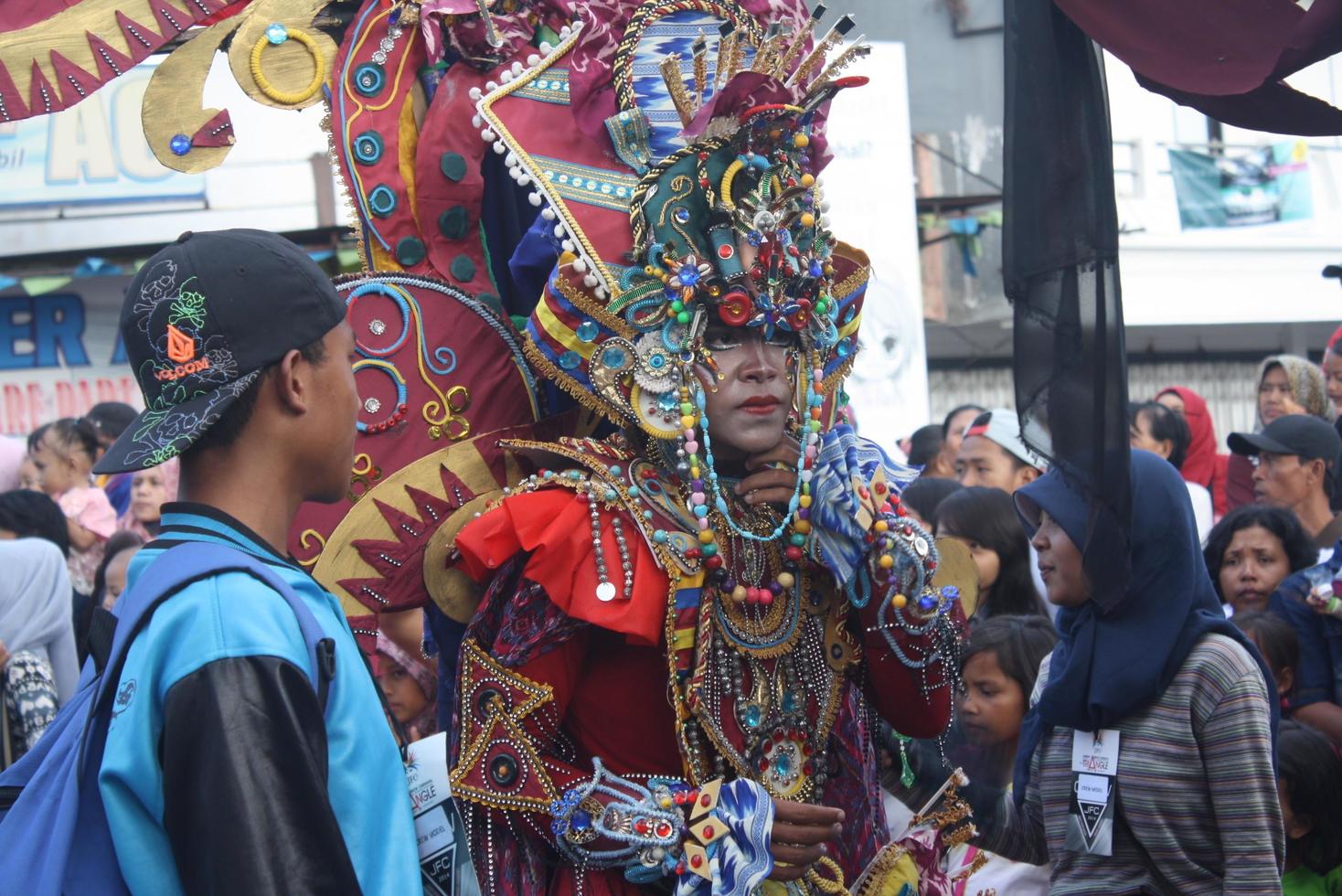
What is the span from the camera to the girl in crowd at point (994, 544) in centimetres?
449

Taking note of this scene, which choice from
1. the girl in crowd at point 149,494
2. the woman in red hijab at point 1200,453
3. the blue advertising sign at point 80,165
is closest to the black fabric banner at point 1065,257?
the woman in red hijab at point 1200,453

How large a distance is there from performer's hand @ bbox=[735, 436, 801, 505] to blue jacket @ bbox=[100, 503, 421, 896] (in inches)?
50.5

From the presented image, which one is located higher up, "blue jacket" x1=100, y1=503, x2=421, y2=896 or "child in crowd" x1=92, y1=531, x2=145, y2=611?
"blue jacket" x1=100, y1=503, x2=421, y2=896

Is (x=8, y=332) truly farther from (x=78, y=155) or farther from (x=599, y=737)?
(x=599, y=737)

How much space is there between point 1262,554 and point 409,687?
7.69 ft

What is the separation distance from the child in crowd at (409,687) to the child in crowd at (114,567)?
135 centimetres

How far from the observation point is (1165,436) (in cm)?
571

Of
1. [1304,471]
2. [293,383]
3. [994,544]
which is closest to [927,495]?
[994,544]

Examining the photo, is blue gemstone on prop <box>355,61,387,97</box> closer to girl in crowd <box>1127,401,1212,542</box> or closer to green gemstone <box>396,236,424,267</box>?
green gemstone <box>396,236,424,267</box>

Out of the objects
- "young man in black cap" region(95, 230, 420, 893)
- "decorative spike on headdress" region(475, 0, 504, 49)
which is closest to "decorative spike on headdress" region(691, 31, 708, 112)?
"decorative spike on headdress" region(475, 0, 504, 49)

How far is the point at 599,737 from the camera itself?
9.30 ft

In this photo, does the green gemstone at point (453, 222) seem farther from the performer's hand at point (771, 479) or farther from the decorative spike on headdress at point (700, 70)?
the performer's hand at point (771, 479)

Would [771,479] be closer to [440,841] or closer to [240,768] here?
[440,841]

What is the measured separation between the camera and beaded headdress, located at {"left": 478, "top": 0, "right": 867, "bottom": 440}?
2814 mm
